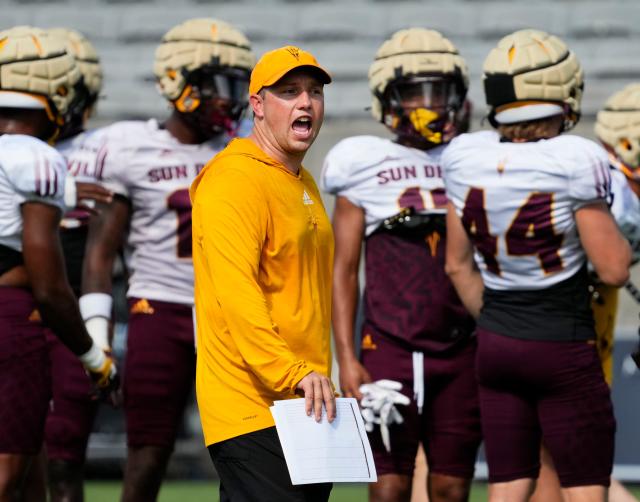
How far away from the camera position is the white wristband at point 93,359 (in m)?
5.50

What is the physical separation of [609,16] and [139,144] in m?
5.18

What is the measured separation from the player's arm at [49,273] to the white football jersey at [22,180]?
0.11 ft

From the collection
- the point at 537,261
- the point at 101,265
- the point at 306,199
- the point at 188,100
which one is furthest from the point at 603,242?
the point at 101,265

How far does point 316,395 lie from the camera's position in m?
3.94

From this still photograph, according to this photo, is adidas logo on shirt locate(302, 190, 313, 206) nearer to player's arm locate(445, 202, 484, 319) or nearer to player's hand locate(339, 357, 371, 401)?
player's arm locate(445, 202, 484, 319)

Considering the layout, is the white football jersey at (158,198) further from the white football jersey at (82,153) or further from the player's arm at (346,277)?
the player's arm at (346,277)

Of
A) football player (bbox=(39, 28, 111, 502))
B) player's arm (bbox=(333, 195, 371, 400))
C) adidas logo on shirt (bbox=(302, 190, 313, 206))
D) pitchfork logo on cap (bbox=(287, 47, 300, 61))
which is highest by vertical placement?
pitchfork logo on cap (bbox=(287, 47, 300, 61))

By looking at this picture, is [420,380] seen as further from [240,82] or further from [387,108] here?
[240,82]

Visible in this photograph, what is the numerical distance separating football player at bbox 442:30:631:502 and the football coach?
105 centimetres

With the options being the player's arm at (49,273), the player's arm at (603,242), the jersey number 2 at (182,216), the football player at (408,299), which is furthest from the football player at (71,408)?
the player's arm at (603,242)

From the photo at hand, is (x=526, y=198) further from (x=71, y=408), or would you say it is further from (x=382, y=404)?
(x=71, y=408)

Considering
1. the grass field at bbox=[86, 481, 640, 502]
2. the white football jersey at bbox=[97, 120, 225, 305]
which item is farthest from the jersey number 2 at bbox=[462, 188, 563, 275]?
the grass field at bbox=[86, 481, 640, 502]

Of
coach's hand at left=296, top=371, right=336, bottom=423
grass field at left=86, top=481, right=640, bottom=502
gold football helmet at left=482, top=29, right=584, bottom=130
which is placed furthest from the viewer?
grass field at left=86, top=481, right=640, bottom=502

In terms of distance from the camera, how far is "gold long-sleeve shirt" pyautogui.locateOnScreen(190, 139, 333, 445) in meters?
4.02
